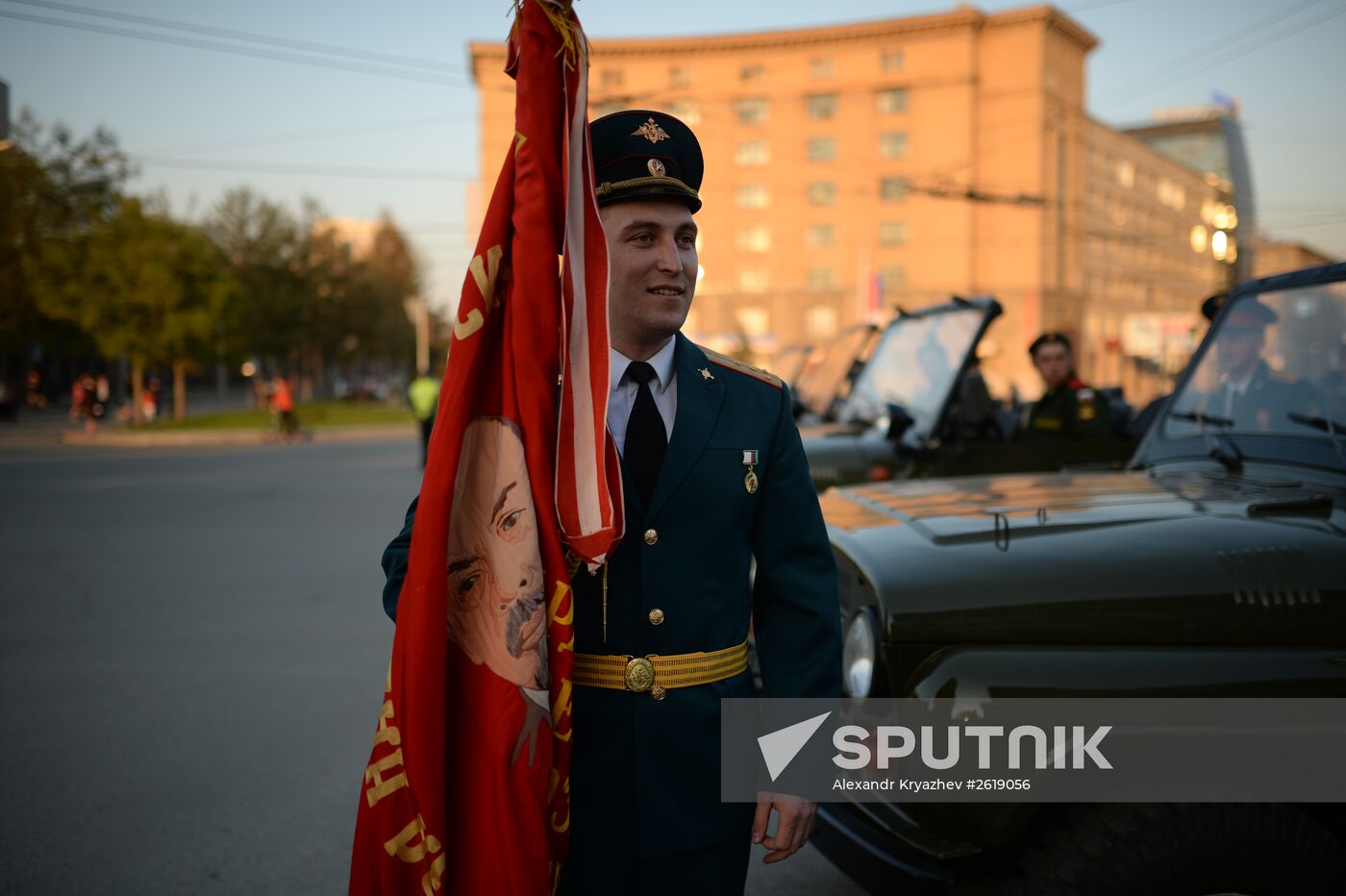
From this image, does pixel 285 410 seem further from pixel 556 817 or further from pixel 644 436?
pixel 556 817

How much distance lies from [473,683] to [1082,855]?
1320 millimetres

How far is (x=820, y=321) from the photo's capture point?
6169cm

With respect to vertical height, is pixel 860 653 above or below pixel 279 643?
above

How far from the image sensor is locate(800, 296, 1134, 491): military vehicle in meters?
5.67

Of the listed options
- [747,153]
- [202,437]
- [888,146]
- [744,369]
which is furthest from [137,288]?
[888,146]

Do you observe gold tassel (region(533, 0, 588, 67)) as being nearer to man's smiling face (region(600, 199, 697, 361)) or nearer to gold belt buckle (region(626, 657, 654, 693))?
man's smiling face (region(600, 199, 697, 361))

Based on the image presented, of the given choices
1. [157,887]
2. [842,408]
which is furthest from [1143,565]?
[842,408]

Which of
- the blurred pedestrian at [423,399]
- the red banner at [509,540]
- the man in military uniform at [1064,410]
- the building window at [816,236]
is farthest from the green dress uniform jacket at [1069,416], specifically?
the building window at [816,236]

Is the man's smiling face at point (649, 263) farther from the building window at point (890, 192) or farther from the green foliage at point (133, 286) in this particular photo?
the building window at point (890, 192)

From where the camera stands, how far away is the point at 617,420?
1.99 meters

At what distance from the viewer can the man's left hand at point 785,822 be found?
75.0 inches

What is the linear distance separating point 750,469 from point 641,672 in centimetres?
45

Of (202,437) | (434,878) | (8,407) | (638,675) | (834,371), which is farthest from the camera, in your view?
(8,407)

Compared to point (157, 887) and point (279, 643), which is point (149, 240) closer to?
point (279, 643)
